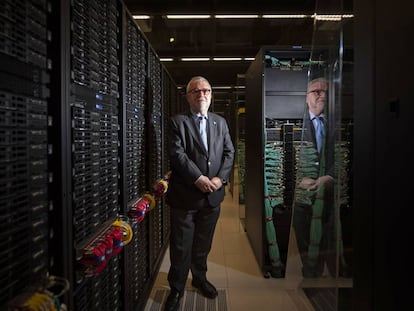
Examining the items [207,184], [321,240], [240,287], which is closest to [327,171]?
[321,240]

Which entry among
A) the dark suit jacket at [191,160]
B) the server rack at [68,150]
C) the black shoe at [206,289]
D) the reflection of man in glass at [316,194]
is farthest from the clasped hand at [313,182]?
the black shoe at [206,289]

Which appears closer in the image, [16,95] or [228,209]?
[16,95]

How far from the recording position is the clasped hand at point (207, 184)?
7.32 ft

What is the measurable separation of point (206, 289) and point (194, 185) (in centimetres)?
82

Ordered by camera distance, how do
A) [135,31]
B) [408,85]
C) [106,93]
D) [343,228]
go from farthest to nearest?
[135,31] < [343,228] < [106,93] < [408,85]

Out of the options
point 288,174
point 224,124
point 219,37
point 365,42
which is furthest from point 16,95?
point 219,37

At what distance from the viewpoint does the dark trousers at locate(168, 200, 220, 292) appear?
2285 mm

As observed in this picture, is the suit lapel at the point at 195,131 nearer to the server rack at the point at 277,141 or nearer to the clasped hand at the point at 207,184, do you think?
the clasped hand at the point at 207,184

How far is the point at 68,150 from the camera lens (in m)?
1.04

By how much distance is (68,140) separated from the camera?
1045 millimetres

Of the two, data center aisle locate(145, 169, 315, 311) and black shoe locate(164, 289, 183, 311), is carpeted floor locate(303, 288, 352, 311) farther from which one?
black shoe locate(164, 289, 183, 311)

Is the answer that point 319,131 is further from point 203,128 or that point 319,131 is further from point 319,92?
point 203,128

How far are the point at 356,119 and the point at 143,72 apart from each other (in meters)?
1.73

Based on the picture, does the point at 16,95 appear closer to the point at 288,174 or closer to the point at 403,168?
the point at 403,168
